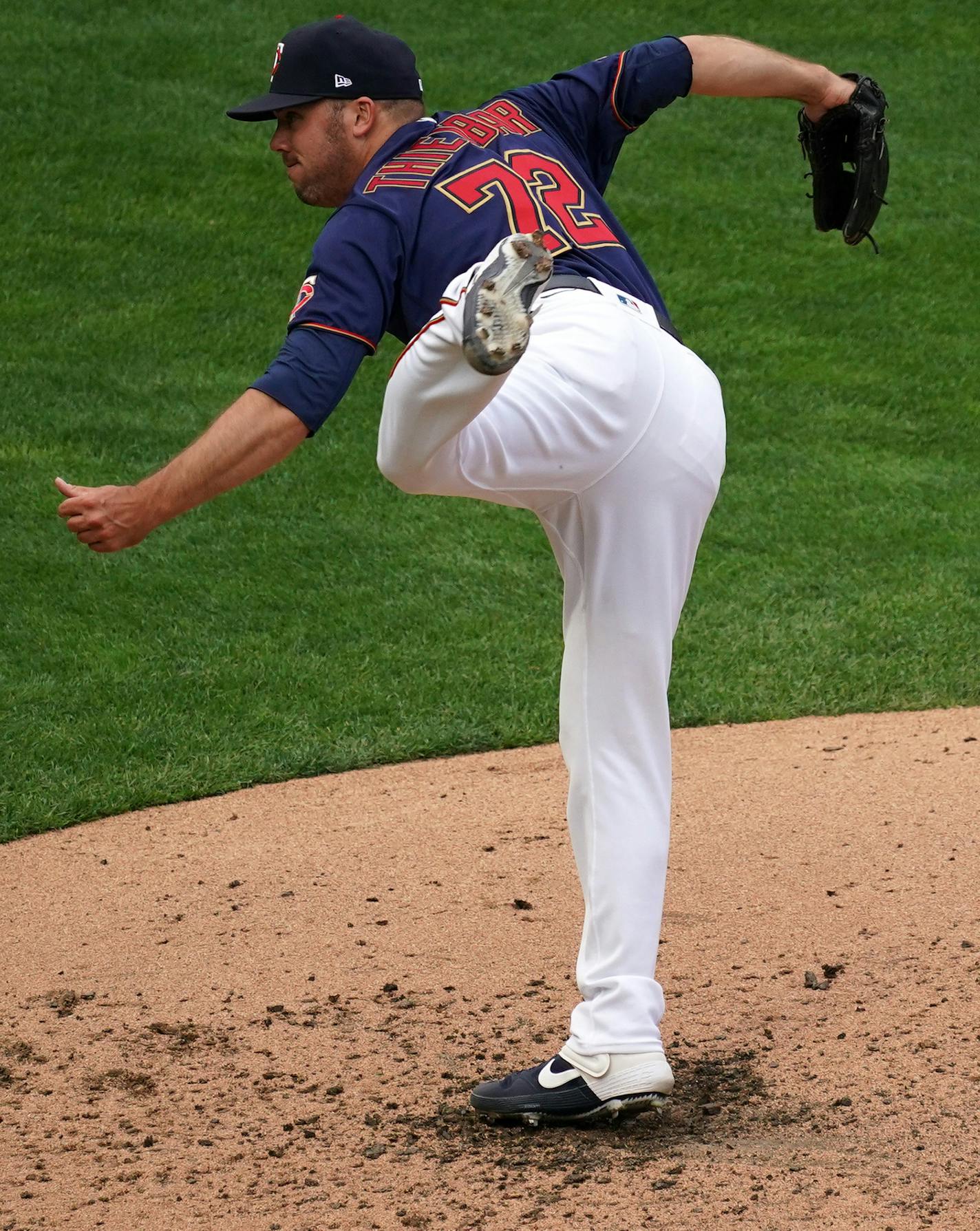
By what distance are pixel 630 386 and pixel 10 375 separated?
22.0 feet

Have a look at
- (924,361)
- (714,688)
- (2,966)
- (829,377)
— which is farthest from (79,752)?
(924,361)

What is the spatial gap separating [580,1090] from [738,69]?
213 cm

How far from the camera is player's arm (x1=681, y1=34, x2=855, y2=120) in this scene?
3277 millimetres

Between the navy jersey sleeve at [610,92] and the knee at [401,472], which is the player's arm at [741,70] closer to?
the navy jersey sleeve at [610,92]

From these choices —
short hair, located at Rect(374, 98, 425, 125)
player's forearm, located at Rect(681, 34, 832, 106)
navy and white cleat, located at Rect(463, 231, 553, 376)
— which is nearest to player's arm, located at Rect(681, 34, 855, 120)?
player's forearm, located at Rect(681, 34, 832, 106)

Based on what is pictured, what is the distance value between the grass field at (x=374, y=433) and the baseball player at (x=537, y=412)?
257cm

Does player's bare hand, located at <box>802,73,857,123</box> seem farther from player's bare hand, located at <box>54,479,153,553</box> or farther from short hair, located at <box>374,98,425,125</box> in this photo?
player's bare hand, located at <box>54,479,153,553</box>

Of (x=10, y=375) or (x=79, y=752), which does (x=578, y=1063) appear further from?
(x=10, y=375)

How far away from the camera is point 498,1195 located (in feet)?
8.61

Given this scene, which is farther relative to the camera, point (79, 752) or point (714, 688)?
point (714, 688)

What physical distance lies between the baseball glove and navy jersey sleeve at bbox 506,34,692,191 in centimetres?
49

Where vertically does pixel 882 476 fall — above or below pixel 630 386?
below

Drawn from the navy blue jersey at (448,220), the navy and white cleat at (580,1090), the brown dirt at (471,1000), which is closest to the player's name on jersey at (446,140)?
the navy blue jersey at (448,220)

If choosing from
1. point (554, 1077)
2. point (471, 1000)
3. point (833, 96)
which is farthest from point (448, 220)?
point (471, 1000)
